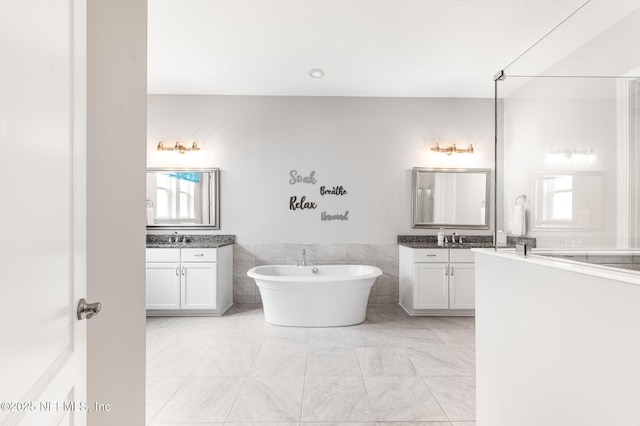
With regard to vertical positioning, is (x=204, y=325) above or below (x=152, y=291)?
below

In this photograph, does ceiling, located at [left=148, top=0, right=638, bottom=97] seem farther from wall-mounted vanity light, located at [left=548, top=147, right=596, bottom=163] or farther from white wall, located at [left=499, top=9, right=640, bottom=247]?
wall-mounted vanity light, located at [left=548, top=147, right=596, bottom=163]

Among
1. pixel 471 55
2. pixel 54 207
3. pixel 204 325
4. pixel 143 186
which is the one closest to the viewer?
A: pixel 54 207

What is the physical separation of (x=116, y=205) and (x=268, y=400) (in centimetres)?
159

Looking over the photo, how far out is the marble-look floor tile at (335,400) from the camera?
6.46ft

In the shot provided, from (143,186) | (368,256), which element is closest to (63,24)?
(143,186)

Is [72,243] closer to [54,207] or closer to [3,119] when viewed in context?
[54,207]

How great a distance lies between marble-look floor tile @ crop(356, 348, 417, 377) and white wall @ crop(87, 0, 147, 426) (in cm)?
165

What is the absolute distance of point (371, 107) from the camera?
4555 mm

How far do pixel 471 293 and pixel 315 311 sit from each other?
1947mm

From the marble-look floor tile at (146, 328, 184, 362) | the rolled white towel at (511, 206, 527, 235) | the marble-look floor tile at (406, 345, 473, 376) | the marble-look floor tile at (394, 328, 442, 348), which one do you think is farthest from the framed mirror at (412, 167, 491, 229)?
the marble-look floor tile at (146, 328, 184, 362)

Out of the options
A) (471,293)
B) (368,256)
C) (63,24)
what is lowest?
(471,293)

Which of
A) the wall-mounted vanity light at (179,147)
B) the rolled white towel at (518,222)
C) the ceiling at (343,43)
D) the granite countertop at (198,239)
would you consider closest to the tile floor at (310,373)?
the granite countertop at (198,239)

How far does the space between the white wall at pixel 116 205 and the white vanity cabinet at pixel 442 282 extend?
320 cm

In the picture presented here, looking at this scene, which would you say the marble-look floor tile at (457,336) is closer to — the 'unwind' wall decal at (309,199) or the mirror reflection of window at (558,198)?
the 'unwind' wall decal at (309,199)
